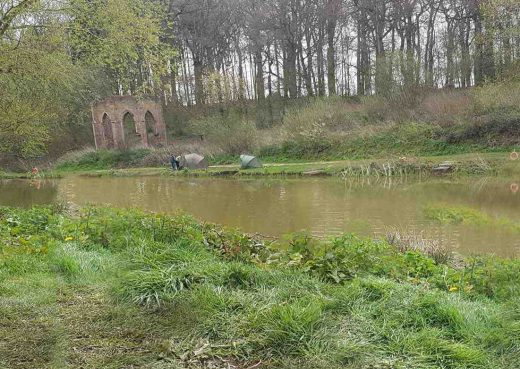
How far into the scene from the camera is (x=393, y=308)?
4148 millimetres

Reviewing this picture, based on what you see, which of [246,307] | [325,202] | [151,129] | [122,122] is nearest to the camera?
[246,307]

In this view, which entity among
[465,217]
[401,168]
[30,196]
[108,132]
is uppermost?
[108,132]

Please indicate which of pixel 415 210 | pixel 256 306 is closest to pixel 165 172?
pixel 415 210

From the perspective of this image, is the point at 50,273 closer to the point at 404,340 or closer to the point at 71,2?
the point at 404,340

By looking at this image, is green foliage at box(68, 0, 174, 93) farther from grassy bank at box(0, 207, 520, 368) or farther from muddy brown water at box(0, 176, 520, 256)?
grassy bank at box(0, 207, 520, 368)

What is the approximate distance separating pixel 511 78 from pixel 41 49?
81.7ft

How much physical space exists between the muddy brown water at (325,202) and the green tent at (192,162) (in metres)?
4.72

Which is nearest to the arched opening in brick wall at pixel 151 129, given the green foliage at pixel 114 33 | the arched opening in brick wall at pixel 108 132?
the arched opening in brick wall at pixel 108 132

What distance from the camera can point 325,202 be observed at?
50.6 ft

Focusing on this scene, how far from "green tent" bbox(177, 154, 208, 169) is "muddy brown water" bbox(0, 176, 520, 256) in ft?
15.5

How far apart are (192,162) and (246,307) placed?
1037 inches

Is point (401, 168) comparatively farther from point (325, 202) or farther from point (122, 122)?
point (122, 122)

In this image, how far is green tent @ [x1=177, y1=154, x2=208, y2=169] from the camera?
29891 millimetres

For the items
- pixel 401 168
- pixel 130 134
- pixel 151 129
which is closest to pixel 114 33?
pixel 401 168
